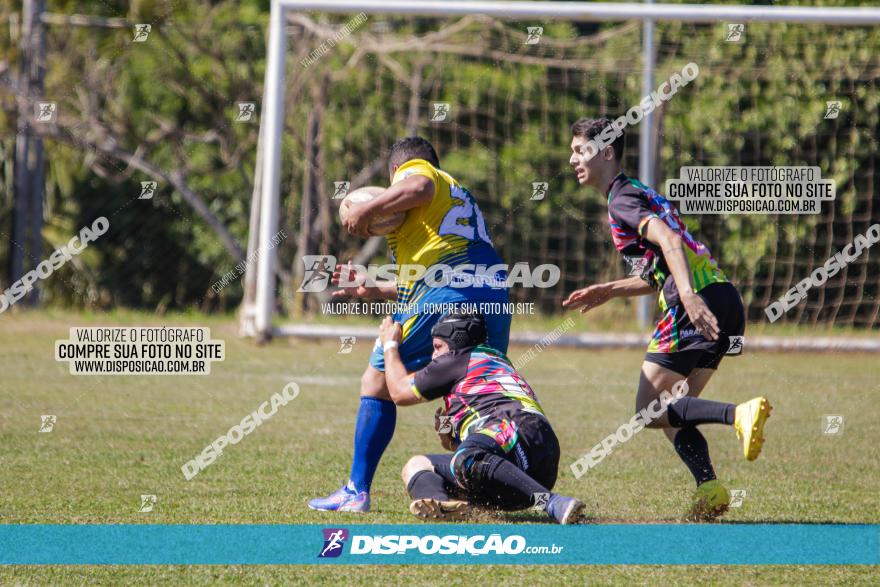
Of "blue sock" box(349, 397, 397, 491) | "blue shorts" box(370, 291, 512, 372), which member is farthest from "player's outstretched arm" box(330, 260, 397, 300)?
"blue sock" box(349, 397, 397, 491)

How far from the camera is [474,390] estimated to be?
217 inches

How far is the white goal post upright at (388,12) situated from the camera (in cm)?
1288

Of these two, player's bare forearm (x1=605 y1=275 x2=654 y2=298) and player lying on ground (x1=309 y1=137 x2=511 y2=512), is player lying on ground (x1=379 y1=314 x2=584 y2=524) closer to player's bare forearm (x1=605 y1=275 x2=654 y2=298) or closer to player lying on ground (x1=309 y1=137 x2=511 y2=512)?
player lying on ground (x1=309 y1=137 x2=511 y2=512)

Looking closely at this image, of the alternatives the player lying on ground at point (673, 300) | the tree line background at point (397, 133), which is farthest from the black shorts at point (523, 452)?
the tree line background at point (397, 133)

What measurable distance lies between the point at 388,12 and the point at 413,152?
7692 millimetres

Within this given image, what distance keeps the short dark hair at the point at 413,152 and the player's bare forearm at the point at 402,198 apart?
0.30 m

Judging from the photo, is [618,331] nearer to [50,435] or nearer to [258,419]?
[258,419]

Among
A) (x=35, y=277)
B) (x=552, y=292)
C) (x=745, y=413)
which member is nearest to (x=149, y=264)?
(x=35, y=277)

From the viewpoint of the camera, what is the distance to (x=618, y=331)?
583 inches

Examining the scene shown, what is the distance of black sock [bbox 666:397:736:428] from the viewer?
5.45m

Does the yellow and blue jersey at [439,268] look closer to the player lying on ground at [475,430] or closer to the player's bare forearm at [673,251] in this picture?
the player lying on ground at [475,430]

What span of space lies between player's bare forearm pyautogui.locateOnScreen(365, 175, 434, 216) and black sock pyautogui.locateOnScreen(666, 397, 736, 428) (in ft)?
5.23

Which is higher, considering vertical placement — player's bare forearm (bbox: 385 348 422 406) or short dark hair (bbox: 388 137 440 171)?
Answer: short dark hair (bbox: 388 137 440 171)

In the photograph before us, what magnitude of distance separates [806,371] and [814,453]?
15.3 feet
